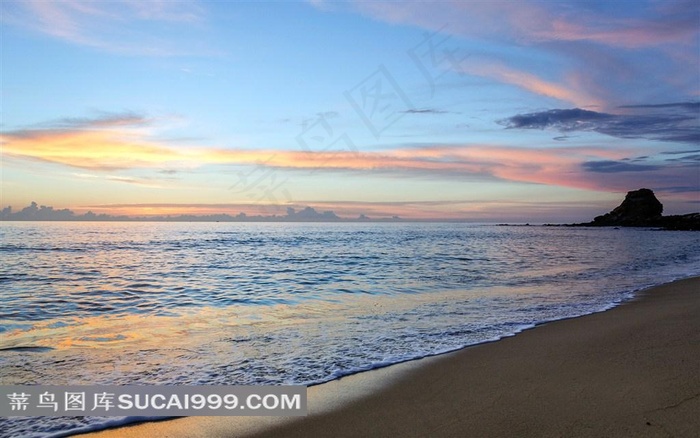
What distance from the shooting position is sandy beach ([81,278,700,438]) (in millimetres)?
4266

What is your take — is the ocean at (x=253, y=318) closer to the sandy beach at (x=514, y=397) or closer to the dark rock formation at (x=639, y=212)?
the sandy beach at (x=514, y=397)

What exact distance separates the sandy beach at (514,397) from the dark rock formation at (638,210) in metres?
151

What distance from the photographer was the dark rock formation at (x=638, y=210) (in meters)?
137

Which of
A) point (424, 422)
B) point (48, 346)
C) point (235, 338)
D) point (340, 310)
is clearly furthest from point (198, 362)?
point (340, 310)

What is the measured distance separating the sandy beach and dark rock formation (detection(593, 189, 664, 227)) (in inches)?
5945

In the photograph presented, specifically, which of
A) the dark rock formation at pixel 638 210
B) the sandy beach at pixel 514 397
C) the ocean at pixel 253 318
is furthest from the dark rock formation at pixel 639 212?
the sandy beach at pixel 514 397

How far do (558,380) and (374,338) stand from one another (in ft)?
12.1

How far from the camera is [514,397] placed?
505cm

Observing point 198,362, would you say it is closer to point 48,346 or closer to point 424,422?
point 48,346

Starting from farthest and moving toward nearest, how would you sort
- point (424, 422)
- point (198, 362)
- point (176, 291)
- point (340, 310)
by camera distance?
point (176, 291) < point (340, 310) < point (198, 362) < point (424, 422)

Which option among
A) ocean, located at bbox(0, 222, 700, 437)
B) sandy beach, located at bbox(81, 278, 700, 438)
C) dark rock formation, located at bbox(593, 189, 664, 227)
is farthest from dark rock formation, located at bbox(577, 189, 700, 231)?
sandy beach, located at bbox(81, 278, 700, 438)

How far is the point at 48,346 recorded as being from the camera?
8266 millimetres

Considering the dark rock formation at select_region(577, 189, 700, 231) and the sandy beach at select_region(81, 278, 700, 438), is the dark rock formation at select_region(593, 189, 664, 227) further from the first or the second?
the sandy beach at select_region(81, 278, 700, 438)

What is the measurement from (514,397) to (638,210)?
533ft
